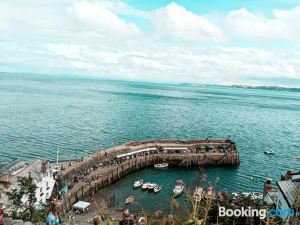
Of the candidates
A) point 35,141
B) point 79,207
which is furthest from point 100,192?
point 35,141

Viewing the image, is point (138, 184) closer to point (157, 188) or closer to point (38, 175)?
point (157, 188)

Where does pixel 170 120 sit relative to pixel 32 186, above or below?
below

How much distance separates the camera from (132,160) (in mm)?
72625

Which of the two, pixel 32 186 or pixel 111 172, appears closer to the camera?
pixel 32 186

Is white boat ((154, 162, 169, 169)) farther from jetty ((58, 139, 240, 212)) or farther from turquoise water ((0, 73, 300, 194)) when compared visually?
turquoise water ((0, 73, 300, 194))

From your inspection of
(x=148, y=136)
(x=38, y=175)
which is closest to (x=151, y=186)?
(x=38, y=175)

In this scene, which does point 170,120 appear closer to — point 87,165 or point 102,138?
point 102,138

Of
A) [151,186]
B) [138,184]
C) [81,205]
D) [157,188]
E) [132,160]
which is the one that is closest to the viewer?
[81,205]

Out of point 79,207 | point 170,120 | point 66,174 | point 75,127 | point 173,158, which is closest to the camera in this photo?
point 79,207

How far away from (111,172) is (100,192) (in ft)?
20.4

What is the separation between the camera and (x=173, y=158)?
3081 inches

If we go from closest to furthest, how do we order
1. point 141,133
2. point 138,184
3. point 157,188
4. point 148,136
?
point 157,188 → point 138,184 → point 148,136 → point 141,133

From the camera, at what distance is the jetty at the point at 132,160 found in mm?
57031

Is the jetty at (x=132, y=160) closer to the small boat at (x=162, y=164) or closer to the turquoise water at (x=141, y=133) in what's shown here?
the small boat at (x=162, y=164)
